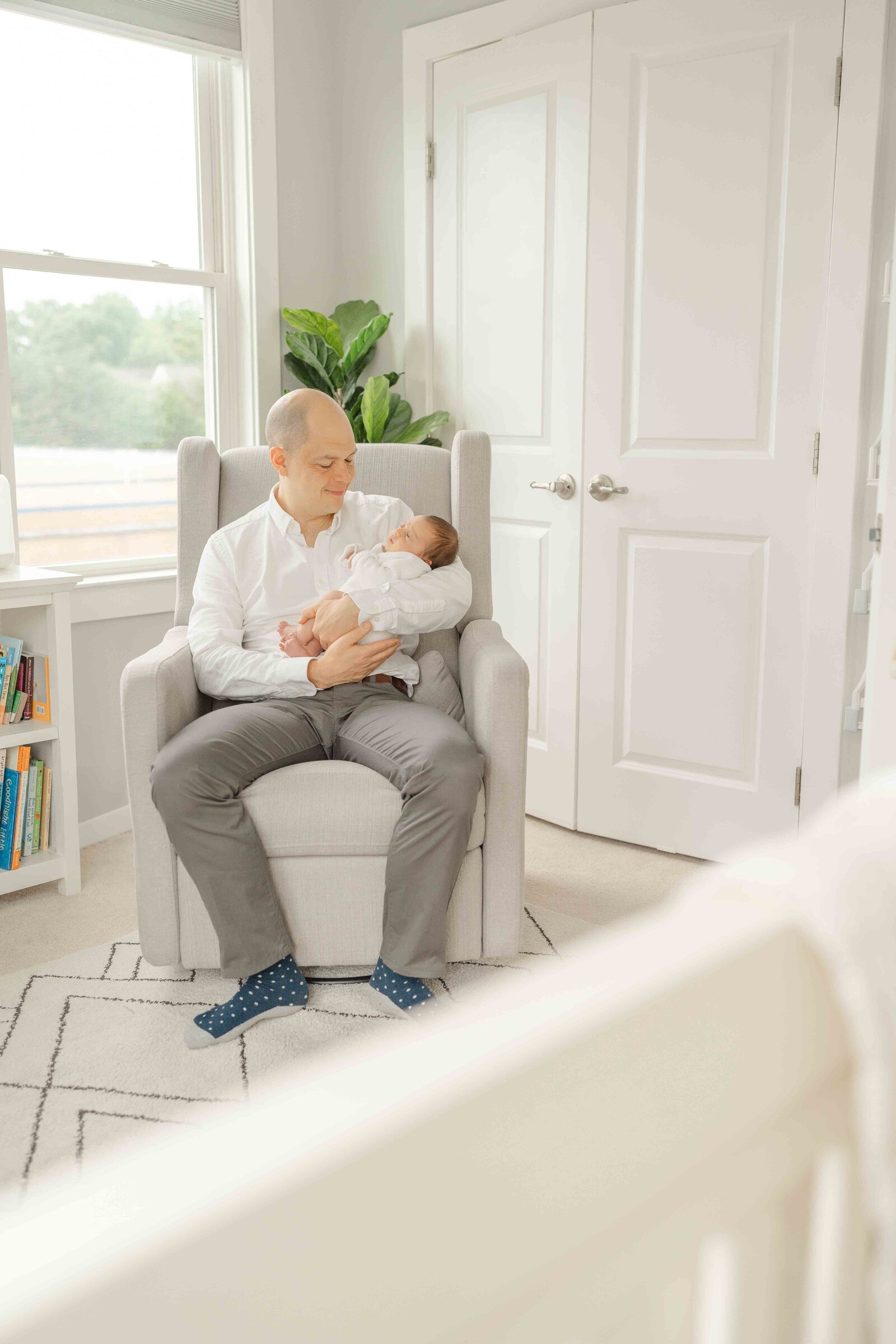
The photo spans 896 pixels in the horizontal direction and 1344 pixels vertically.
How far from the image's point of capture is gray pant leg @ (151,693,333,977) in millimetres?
1923

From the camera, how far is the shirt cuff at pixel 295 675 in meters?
2.12

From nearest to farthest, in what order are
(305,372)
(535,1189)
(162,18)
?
(535,1189), (162,18), (305,372)

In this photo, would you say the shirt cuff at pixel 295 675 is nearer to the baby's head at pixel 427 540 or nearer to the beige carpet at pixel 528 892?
the baby's head at pixel 427 540

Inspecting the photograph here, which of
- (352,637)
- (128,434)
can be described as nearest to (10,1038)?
(352,637)

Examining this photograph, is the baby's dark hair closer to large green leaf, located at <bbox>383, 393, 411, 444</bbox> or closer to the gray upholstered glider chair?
the gray upholstered glider chair

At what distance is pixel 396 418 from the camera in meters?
3.15

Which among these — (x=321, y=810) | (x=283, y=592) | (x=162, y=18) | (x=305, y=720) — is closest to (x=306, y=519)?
(x=283, y=592)

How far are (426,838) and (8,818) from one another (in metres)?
1.07

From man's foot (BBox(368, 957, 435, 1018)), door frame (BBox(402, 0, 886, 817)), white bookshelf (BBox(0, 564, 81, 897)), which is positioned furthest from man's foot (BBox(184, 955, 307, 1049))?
door frame (BBox(402, 0, 886, 817))

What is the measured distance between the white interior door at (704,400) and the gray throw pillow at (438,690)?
691 millimetres

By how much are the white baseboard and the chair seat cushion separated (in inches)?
42.0

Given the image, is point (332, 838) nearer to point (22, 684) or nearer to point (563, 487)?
point (22, 684)

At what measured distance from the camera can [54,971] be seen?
7.16 feet

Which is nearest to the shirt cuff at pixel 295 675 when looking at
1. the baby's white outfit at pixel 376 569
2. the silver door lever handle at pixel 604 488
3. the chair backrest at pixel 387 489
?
the baby's white outfit at pixel 376 569
